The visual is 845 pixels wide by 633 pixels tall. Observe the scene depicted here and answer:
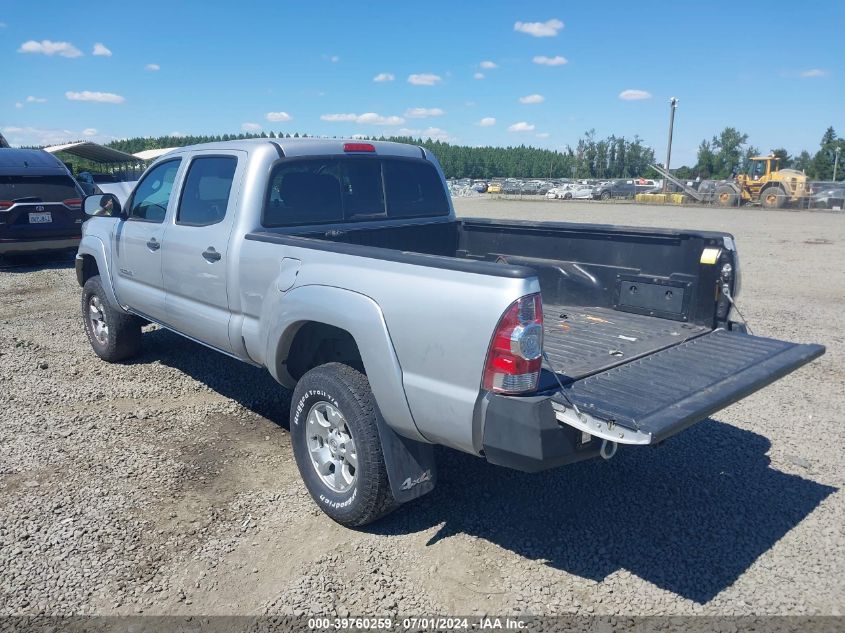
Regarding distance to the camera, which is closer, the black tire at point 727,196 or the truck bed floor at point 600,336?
the truck bed floor at point 600,336

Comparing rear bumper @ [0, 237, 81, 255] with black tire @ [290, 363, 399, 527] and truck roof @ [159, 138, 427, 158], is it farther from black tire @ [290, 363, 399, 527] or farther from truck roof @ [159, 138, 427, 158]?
black tire @ [290, 363, 399, 527]

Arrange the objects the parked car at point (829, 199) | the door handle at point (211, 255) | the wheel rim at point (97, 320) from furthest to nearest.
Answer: the parked car at point (829, 199)
the wheel rim at point (97, 320)
the door handle at point (211, 255)

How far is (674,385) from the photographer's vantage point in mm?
3105

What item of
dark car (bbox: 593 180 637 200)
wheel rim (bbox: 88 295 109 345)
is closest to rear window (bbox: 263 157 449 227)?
wheel rim (bbox: 88 295 109 345)

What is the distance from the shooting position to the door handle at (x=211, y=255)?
436cm

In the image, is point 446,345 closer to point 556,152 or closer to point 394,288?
point 394,288

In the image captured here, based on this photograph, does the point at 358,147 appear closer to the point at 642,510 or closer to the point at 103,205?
the point at 103,205

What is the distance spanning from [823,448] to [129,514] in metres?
4.66

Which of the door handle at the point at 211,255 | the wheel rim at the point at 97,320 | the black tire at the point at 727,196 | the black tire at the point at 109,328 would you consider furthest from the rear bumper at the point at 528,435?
the black tire at the point at 727,196

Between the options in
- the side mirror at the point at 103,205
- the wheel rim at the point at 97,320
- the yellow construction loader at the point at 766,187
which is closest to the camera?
the side mirror at the point at 103,205

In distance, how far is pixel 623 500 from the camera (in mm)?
3967

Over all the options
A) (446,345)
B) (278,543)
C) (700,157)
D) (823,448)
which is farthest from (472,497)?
(700,157)

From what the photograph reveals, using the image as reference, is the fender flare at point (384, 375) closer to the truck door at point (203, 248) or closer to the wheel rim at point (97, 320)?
the truck door at point (203, 248)

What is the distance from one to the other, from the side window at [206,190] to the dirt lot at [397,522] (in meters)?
1.60
